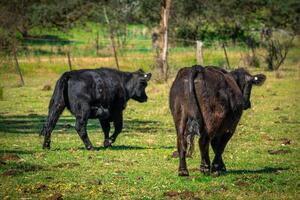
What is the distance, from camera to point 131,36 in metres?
70.2

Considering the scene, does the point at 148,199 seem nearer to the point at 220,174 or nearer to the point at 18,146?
the point at 220,174

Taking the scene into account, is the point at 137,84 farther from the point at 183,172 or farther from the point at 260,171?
the point at 183,172

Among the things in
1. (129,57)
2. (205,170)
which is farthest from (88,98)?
(129,57)

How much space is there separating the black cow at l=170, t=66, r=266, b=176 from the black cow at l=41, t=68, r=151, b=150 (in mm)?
4835

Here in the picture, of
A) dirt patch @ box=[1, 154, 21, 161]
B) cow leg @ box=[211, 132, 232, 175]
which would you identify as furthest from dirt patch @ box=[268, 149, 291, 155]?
dirt patch @ box=[1, 154, 21, 161]

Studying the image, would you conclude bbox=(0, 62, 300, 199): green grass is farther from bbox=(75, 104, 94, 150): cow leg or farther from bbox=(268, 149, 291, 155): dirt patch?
bbox=(75, 104, 94, 150): cow leg

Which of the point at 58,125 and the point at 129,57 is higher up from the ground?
the point at 58,125

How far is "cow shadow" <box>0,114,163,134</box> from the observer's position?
21561 mm

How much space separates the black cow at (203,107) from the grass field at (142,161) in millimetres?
629

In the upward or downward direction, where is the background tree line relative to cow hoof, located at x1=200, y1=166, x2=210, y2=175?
downward

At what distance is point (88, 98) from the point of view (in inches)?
676

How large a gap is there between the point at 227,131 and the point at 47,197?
3583 millimetres

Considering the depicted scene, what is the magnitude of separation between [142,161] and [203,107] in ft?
10.2

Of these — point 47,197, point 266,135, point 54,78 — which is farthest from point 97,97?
point 54,78
